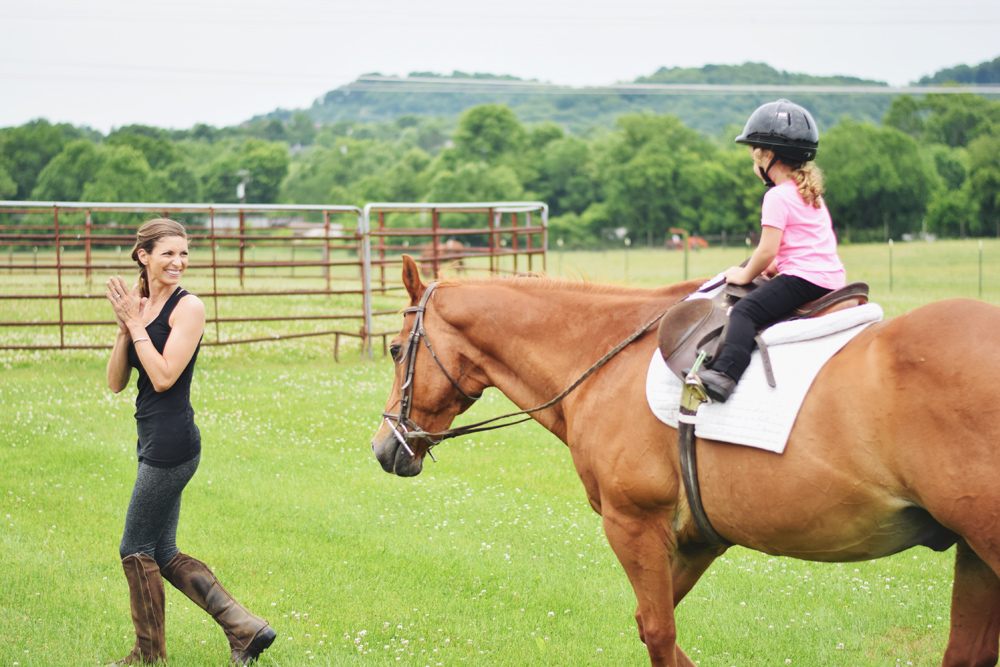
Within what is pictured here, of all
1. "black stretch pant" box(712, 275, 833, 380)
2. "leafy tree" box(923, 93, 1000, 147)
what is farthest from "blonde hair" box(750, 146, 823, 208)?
"leafy tree" box(923, 93, 1000, 147)

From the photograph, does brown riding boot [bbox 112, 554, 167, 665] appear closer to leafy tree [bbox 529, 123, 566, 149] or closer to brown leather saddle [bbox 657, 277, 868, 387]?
brown leather saddle [bbox 657, 277, 868, 387]

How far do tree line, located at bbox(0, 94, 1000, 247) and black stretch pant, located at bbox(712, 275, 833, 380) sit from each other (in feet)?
202

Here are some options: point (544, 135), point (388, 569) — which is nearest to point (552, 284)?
point (388, 569)

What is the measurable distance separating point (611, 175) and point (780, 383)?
8296cm

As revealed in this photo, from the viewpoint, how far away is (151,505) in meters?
4.07

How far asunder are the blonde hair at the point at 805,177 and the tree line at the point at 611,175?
6117cm

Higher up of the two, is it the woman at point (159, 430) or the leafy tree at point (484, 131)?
the leafy tree at point (484, 131)

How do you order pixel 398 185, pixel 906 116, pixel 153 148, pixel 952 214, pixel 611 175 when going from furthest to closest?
pixel 906 116 → pixel 398 185 → pixel 153 148 → pixel 611 175 → pixel 952 214

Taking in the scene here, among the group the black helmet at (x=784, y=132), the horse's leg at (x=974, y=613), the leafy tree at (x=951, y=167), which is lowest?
the horse's leg at (x=974, y=613)

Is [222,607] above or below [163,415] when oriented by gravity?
below

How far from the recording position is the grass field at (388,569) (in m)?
4.62

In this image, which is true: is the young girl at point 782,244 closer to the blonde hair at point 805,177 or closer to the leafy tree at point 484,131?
the blonde hair at point 805,177

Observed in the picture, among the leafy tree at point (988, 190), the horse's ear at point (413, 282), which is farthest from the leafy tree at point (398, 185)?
the horse's ear at point (413, 282)

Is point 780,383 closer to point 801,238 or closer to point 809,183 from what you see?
point 801,238
